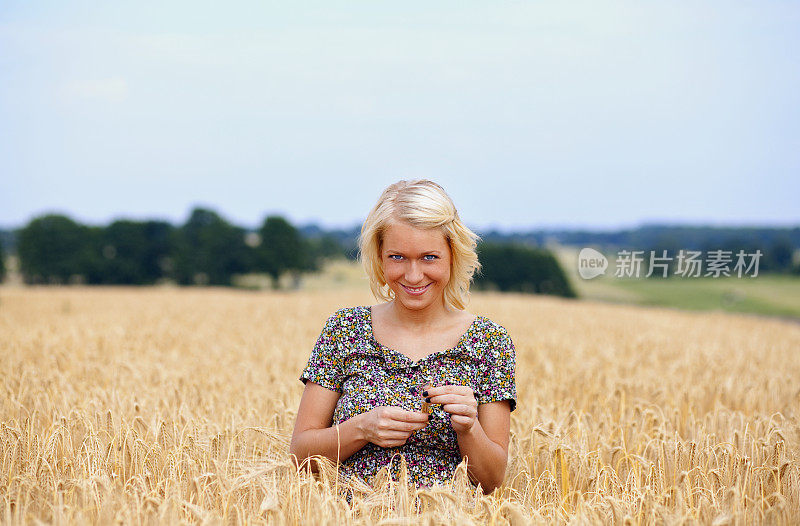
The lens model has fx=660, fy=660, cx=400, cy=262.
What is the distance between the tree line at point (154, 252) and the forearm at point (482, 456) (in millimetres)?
42795

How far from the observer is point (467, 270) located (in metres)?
3.01

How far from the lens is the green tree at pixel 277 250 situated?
47031mm

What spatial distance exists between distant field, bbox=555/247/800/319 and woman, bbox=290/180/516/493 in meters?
→ 43.1

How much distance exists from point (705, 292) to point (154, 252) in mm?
43205

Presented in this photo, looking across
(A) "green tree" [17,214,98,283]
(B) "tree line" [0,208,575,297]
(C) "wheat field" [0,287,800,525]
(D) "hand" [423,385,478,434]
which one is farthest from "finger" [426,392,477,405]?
(A) "green tree" [17,214,98,283]

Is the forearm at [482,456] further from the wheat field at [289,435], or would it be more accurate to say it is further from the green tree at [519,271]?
the green tree at [519,271]

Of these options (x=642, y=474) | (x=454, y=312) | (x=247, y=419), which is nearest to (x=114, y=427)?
(x=247, y=419)

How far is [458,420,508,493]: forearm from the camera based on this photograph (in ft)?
9.00

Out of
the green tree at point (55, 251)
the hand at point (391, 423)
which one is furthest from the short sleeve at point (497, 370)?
the green tree at point (55, 251)

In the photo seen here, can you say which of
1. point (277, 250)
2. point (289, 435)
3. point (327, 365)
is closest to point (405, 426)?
point (327, 365)

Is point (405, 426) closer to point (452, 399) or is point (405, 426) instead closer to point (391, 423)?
point (391, 423)

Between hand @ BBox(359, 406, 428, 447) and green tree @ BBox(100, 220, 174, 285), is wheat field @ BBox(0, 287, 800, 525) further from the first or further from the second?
green tree @ BBox(100, 220, 174, 285)

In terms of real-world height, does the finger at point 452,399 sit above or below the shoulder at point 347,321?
below

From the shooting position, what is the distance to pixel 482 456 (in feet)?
9.20
